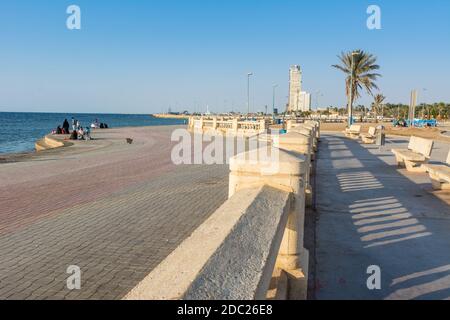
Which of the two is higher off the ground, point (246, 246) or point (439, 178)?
point (246, 246)

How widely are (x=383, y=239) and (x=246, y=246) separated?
4010 mm

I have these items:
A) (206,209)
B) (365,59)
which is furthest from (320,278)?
(365,59)

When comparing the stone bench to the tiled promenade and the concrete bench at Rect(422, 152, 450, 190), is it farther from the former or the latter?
the concrete bench at Rect(422, 152, 450, 190)

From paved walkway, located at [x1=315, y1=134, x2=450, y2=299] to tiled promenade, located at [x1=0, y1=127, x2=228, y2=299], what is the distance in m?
2.20

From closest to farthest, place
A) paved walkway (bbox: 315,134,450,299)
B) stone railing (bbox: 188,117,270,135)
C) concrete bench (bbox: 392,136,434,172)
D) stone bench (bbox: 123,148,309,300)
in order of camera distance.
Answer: stone bench (bbox: 123,148,309,300), paved walkway (bbox: 315,134,450,299), concrete bench (bbox: 392,136,434,172), stone railing (bbox: 188,117,270,135)

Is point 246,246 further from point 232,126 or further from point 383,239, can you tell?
point 232,126

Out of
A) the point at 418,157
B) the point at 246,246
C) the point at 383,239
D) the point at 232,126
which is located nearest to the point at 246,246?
the point at 246,246

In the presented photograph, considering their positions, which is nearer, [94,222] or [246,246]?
[246,246]

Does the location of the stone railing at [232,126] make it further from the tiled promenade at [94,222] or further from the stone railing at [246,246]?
the stone railing at [246,246]

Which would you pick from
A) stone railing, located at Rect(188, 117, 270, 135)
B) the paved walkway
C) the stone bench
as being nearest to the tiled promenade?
the stone bench

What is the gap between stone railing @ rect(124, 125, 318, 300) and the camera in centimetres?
162

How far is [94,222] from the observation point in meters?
6.45

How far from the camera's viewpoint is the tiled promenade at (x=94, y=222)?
Result: 4.22 meters

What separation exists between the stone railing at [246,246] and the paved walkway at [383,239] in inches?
34.2
